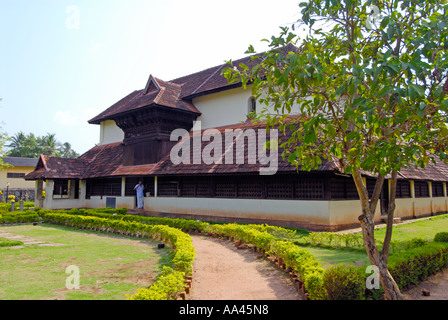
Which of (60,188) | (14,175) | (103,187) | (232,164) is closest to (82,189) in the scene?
(60,188)

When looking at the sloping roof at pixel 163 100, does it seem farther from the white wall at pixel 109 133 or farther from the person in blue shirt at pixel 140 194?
the person in blue shirt at pixel 140 194

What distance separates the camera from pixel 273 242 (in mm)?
8344

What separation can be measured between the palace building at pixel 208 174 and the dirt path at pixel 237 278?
471cm

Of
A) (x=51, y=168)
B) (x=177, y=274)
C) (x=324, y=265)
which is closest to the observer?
(x=177, y=274)

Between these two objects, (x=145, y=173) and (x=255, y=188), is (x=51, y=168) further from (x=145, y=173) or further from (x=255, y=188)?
(x=255, y=188)

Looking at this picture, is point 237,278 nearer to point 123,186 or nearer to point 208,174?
point 208,174

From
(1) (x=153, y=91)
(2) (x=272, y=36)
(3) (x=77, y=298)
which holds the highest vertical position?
(1) (x=153, y=91)

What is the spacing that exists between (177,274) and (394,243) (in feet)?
18.9

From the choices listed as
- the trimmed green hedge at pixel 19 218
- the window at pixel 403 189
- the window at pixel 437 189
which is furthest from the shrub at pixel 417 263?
the trimmed green hedge at pixel 19 218

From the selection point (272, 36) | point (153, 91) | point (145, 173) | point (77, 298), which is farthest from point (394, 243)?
point (153, 91)

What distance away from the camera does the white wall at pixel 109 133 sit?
24.7 m

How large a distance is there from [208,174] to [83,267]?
844 cm

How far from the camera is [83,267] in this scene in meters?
7.25
